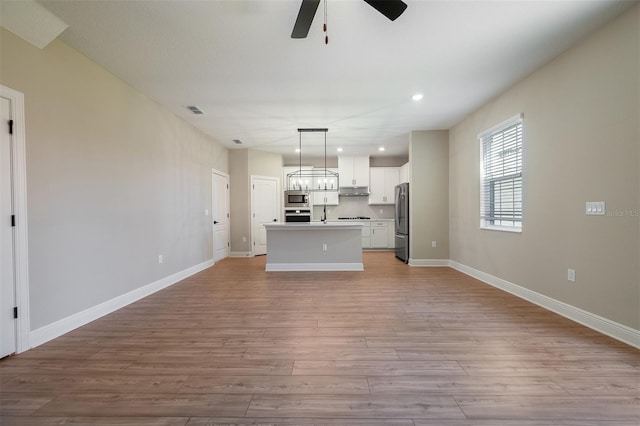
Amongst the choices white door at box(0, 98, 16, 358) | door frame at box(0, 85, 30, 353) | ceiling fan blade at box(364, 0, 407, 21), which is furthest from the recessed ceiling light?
ceiling fan blade at box(364, 0, 407, 21)

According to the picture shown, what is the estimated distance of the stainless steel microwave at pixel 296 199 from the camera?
7.50 meters

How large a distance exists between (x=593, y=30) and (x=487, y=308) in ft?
9.52

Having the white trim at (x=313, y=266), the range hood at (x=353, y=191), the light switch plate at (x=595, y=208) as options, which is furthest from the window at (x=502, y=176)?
the range hood at (x=353, y=191)

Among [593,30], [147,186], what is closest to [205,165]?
[147,186]

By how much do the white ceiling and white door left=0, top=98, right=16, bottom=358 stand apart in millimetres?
1087

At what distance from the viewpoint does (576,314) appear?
2.62m

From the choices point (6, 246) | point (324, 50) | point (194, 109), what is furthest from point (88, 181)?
point (324, 50)

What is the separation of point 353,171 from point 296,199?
1.81m

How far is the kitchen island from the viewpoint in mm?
5137

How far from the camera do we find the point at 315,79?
10.5ft

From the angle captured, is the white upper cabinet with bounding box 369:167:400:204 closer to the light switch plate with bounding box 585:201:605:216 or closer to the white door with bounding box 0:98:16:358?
the light switch plate with bounding box 585:201:605:216

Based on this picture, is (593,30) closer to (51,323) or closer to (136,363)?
(136,363)

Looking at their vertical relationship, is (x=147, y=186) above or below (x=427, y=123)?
below

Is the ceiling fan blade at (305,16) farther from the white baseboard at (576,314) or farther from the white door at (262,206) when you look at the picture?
the white door at (262,206)
